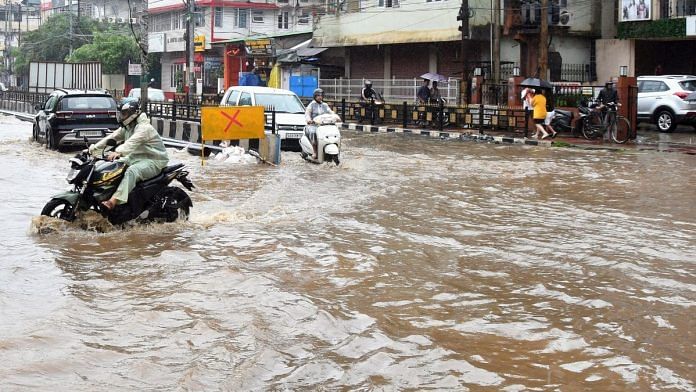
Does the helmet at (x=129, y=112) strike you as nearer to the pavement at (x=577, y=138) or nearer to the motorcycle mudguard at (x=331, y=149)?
the motorcycle mudguard at (x=331, y=149)

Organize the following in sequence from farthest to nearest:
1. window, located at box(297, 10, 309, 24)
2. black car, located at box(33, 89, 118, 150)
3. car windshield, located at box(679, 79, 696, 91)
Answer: window, located at box(297, 10, 309, 24)
car windshield, located at box(679, 79, 696, 91)
black car, located at box(33, 89, 118, 150)

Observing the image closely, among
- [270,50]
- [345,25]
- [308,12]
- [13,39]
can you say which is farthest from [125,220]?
[13,39]

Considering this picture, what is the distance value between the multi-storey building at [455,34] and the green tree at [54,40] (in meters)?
37.0

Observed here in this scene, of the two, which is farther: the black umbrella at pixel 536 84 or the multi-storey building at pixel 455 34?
the multi-storey building at pixel 455 34

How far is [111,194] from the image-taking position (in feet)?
31.0

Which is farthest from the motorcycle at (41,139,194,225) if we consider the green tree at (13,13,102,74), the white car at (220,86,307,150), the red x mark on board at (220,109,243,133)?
the green tree at (13,13,102,74)

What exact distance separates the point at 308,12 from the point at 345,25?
20.4 m

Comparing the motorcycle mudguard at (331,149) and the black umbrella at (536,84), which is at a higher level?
the black umbrella at (536,84)

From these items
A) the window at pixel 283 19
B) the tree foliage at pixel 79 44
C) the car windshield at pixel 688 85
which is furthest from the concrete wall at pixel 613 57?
the tree foliage at pixel 79 44

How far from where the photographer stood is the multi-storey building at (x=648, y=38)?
3105 centimetres

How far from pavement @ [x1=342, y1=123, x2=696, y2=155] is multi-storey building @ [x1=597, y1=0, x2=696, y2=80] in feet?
16.3

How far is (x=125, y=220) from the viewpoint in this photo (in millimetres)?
9820

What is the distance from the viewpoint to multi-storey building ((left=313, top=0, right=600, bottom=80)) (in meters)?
34.2

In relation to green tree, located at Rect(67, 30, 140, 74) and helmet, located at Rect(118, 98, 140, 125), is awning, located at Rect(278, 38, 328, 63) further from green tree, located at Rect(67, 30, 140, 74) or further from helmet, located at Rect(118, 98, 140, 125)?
helmet, located at Rect(118, 98, 140, 125)
